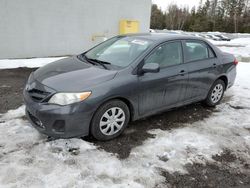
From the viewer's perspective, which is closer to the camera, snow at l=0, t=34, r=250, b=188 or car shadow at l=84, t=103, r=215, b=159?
snow at l=0, t=34, r=250, b=188


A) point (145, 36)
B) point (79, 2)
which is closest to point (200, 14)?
point (79, 2)

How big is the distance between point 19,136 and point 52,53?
8063 millimetres

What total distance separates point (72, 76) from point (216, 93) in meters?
3.16

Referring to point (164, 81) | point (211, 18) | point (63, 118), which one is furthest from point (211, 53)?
point (211, 18)

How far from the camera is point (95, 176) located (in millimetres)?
2891

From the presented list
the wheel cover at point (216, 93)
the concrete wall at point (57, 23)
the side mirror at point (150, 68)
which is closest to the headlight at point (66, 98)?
the side mirror at point (150, 68)

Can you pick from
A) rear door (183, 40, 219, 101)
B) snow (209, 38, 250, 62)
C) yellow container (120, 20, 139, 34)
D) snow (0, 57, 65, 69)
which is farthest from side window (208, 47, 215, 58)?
yellow container (120, 20, 139, 34)

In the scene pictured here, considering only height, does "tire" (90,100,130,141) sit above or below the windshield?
below

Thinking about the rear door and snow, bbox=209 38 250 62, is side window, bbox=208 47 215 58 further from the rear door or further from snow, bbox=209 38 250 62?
snow, bbox=209 38 250 62

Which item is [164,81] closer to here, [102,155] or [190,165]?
[190,165]

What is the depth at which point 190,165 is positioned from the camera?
326cm

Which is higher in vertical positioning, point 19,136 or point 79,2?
point 79,2

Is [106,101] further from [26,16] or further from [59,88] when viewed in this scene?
[26,16]

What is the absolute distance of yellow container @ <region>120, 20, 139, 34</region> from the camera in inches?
503
